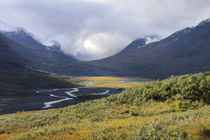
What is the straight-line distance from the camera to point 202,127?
9.52m

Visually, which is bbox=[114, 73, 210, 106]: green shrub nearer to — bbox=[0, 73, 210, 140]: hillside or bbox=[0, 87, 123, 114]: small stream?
bbox=[0, 73, 210, 140]: hillside

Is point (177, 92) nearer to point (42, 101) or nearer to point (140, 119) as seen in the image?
point (140, 119)

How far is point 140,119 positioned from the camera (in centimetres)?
1666

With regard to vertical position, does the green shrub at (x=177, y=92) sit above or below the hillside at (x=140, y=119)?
above

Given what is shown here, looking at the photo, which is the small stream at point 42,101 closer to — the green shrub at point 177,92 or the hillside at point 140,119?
the hillside at point 140,119

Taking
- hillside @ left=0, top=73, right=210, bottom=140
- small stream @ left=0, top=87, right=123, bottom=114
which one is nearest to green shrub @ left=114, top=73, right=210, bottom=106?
hillside @ left=0, top=73, right=210, bottom=140

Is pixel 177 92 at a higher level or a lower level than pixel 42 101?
higher

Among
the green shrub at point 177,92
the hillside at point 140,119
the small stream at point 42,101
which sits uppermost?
the green shrub at point 177,92

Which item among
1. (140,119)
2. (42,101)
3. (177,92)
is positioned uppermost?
(177,92)

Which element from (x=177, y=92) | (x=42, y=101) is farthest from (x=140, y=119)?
(x=42, y=101)

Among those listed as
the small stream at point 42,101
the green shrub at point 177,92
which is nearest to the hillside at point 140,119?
the green shrub at point 177,92

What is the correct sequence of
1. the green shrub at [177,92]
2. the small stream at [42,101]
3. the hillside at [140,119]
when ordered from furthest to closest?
1. the small stream at [42,101]
2. the green shrub at [177,92]
3. the hillside at [140,119]

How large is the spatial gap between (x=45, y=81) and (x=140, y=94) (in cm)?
13290

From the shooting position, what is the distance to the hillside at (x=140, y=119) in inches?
386
